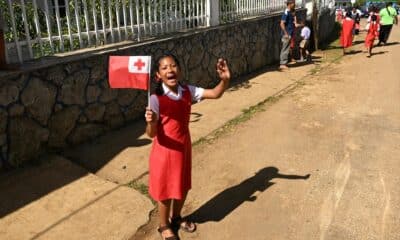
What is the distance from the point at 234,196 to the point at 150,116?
177cm

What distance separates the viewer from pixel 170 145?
3.19 m

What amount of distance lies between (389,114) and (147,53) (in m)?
4.01

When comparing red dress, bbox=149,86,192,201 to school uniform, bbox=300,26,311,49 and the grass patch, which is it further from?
school uniform, bbox=300,26,311,49

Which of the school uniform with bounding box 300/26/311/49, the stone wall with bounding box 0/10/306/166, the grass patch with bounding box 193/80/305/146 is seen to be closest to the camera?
the stone wall with bounding box 0/10/306/166

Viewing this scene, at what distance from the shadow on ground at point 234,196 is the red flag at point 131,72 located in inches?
58.2

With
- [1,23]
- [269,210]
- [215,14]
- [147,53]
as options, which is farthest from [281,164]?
[215,14]

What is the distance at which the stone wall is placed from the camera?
14.6ft

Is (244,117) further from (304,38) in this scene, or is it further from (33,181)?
(304,38)

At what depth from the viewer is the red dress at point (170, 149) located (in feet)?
10.3

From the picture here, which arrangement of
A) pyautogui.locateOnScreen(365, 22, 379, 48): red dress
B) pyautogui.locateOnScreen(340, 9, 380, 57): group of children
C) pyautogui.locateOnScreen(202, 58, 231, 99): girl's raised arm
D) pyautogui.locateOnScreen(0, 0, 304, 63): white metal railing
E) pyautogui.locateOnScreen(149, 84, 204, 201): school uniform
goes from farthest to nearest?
pyautogui.locateOnScreen(340, 9, 380, 57): group of children, pyautogui.locateOnScreen(365, 22, 379, 48): red dress, pyautogui.locateOnScreen(0, 0, 304, 63): white metal railing, pyautogui.locateOnScreen(202, 58, 231, 99): girl's raised arm, pyautogui.locateOnScreen(149, 84, 204, 201): school uniform

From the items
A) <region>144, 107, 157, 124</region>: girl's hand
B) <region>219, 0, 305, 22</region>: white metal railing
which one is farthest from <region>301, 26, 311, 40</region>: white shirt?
<region>144, 107, 157, 124</region>: girl's hand

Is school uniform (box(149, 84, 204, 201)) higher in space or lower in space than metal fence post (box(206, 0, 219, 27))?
lower

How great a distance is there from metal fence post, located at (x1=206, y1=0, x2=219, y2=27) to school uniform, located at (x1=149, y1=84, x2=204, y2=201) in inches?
196

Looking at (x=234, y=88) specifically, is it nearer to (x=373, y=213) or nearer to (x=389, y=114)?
(x=389, y=114)
